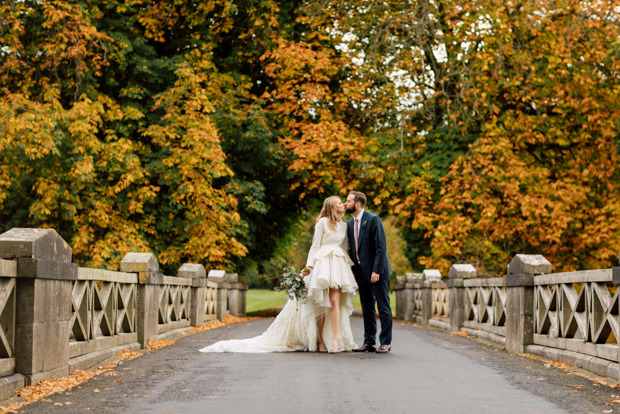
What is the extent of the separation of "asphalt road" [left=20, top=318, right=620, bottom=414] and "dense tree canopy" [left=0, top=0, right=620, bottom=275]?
375 inches

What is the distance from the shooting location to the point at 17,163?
58.9 ft

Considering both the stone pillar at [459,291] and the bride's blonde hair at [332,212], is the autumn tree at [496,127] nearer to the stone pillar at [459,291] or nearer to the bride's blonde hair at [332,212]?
the stone pillar at [459,291]

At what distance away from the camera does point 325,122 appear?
19.6m

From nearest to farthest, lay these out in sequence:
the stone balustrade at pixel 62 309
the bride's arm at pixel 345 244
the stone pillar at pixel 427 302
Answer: the stone balustrade at pixel 62 309 → the bride's arm at pixel 345 244 → the stone pillar at pixel 427 302

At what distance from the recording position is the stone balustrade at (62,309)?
610cm

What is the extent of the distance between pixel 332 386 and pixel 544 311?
4.46 meters

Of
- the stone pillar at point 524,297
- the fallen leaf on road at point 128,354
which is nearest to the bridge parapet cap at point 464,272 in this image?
the stone pillar at point 524,297

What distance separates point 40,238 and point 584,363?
232 inches

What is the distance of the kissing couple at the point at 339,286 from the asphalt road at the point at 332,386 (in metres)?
0.43

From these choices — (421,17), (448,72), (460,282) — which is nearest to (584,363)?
(460,282)

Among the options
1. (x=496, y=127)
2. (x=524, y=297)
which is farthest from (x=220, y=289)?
(x=524, y=297)

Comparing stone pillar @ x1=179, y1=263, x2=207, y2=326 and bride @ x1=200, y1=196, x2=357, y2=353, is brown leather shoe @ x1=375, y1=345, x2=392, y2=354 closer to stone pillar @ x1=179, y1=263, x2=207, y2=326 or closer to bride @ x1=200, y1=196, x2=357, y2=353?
bride @ x1=200, y1=196, x2=357, y2=353

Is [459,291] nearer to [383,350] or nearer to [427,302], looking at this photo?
[427,302]

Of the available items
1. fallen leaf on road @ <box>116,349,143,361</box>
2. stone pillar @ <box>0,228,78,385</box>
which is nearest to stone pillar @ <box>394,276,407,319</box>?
fallen leaf on road @ <box>116,349,143,361</box>
